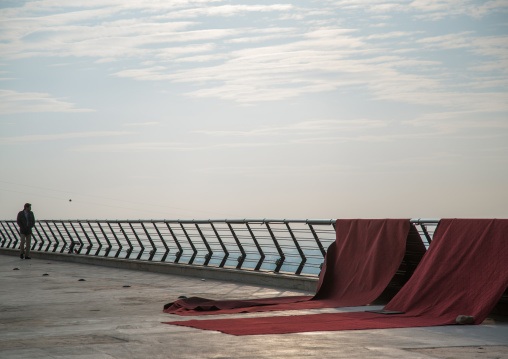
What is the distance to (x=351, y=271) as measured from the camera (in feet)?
34.1

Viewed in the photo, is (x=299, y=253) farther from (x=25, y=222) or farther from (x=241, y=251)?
(x=25, y=222)

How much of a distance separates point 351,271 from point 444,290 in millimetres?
2046

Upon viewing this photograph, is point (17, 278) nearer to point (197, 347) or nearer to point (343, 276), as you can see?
point (343, 276)

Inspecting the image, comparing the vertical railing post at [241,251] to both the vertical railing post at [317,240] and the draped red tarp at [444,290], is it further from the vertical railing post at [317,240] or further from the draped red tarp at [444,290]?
the draped red tarp at [444,290]

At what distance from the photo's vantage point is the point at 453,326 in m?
7.45


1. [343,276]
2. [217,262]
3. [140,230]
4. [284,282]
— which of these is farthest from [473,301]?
[140,230]

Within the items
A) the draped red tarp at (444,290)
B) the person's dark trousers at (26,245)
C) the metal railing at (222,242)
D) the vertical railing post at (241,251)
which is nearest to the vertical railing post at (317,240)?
the metal railing at (222,242)

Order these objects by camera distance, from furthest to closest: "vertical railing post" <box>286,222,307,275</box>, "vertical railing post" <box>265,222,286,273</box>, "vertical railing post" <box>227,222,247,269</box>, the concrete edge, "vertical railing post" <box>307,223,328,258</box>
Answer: "vertical railing post" <box>227,222,247,269</box> < "vertical railing post" <box>265,222,286,273</box> < "vertical railing post" <box>286,222,307,275</box> < the concrete edge < "vertical railing post" <box>307,223,328,258</box>

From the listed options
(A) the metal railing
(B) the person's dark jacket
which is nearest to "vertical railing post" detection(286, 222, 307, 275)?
(A) the metal railing

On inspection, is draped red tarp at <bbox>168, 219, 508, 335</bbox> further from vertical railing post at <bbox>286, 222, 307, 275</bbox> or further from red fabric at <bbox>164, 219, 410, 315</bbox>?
vertical railing post at <bbox>286, 222, 307, 275</bbox>

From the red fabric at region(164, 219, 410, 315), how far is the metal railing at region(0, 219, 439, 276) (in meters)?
0.43

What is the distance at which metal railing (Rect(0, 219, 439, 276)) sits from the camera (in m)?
12.0

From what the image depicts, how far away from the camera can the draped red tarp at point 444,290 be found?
751cm

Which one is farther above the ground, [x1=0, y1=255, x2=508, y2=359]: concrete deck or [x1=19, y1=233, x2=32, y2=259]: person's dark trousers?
[x1=0, y1=255, x2=508, y2=359]: concrete deck
